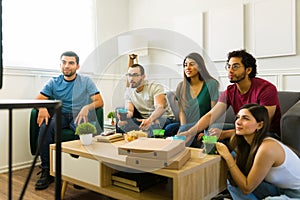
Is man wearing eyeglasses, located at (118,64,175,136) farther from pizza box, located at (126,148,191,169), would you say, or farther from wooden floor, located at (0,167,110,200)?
pizza box, located at (126,148,191,169)

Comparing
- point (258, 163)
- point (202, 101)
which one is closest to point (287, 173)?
point (258, 163)

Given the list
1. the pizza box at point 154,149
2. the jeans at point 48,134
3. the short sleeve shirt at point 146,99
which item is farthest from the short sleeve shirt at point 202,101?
the jeans at point 48,134

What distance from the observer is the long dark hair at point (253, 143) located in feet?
4.18

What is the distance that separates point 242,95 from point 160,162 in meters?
0.90

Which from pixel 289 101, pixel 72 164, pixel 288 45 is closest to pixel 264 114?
pixel 289 101

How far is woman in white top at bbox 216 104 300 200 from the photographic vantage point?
3.86 ft

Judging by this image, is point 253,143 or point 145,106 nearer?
point 253,143

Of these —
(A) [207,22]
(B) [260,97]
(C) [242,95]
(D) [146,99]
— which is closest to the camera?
(B) [260,97]

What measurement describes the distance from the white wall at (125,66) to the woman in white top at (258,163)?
1178 mm

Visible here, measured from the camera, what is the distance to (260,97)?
1.62 m

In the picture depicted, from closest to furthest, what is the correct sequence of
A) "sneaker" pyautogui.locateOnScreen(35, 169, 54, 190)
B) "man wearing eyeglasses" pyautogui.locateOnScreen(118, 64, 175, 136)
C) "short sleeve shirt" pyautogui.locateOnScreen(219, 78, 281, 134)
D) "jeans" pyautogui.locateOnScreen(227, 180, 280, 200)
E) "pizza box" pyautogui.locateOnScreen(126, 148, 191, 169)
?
"pizza box" pyautogui.locateOnScreen(126, 148, 191, 169) → "jeans" pyautogui.locateOnScreen(227, 180, 280, 200) → "short sleeve shirt" pyautogui.locateOnScreen(219, 78, 281, 134) → "sneaker" pyautogui.locateOnScreen(35, 169, 54, 190) → "man wearing eyeglasses" pyautogui.locateOnScreen(118, 64, 175, 136)

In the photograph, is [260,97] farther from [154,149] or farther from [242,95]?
[154,149]

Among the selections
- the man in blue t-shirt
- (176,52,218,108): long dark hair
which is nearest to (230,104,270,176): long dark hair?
(176,52,218,108): long dark hair

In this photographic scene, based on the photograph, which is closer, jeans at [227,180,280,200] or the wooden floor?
jeans at [227,180,280,200]
